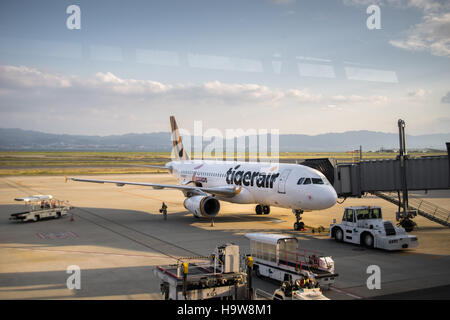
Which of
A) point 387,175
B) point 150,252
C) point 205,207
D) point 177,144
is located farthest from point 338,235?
point 177,144

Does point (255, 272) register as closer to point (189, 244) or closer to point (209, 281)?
point (209, 281)

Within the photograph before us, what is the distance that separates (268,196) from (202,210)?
4368 millimetres

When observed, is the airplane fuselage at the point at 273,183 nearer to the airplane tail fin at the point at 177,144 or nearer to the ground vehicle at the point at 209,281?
the airplane tail fin at the point at 177,144

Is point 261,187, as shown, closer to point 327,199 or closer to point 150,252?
point 327,199

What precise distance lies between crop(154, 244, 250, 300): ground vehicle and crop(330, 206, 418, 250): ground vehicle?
33.0ft

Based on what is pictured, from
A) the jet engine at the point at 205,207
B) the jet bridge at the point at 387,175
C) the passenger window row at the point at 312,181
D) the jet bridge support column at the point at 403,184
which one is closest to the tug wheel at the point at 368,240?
the passenger window row at the point at 312,181

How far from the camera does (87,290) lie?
12773mm

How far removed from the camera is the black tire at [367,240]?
19.1 meters

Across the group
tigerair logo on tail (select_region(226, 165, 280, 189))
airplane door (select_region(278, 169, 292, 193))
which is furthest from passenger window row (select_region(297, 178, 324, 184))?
tigerair logo on tail (select_region(226, 165, 280, 189))

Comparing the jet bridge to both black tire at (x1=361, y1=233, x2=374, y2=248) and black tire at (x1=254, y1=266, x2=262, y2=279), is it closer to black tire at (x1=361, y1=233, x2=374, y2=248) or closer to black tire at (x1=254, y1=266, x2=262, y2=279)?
black tire at (x1=361, y1=233, x2=374, y2=248)

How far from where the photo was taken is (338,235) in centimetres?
2073

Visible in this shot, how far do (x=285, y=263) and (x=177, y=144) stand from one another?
29394mm

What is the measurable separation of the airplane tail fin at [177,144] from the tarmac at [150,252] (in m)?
9.64
